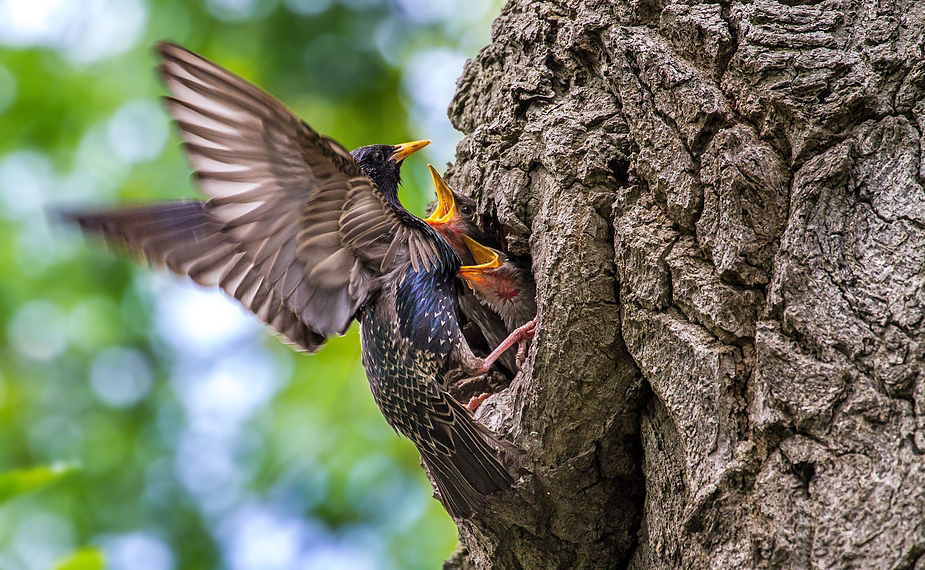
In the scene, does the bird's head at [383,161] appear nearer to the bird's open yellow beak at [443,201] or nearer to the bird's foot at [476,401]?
the bird's open yellow beak at [443,201]

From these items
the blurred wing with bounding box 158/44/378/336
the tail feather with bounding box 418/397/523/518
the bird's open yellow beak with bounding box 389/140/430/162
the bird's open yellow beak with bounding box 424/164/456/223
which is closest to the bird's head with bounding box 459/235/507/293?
the bird's open yellow beak with bounding box 424/164/456/223

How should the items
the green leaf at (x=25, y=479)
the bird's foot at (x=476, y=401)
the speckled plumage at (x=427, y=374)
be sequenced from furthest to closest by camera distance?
the bird's foot at (x=476, y=401) → the speckled plumage at (x=427, y=374) → the green leaf at (x=25, y=479)

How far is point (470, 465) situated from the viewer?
2.62 m

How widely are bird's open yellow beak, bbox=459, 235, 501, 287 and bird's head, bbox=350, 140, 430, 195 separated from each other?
57cm

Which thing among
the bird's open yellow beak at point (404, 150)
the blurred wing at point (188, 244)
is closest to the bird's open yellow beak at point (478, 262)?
the bird's open yellow beak at point (404, 150)

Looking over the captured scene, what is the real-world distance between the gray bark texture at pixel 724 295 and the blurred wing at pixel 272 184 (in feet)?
2.20

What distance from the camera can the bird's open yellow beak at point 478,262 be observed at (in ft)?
11.1

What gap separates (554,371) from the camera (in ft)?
8.23

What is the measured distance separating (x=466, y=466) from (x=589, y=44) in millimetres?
1484

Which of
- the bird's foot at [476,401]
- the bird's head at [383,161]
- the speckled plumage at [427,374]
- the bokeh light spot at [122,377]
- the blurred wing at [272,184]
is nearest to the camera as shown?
the blurred wing at [272,184]

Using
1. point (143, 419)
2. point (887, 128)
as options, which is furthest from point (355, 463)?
point (887, 128)

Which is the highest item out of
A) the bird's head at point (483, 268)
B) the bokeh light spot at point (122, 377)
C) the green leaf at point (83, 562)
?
the bokeh light spot at point (122, 377)

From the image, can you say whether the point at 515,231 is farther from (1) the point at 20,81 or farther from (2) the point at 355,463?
(1) the point at 20,81

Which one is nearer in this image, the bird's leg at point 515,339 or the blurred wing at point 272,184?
the blurred wing at point 272,184
